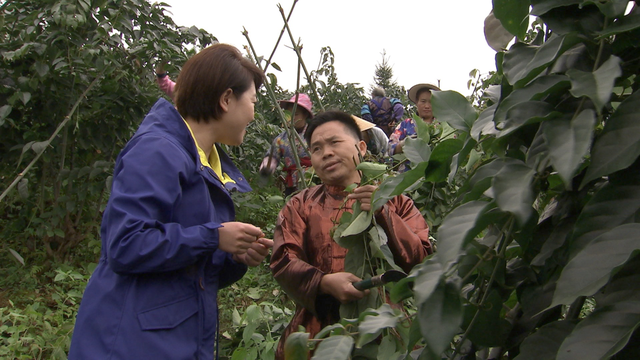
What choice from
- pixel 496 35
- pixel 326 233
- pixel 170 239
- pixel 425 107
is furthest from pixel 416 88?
pixel 496 35

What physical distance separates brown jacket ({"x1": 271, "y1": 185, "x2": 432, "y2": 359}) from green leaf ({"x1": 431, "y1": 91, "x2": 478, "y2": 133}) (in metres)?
0.91

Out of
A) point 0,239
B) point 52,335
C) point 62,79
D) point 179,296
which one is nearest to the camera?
point 179,296

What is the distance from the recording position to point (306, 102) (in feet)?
12.7


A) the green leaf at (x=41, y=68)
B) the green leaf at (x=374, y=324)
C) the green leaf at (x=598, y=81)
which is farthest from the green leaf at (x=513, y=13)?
the green leaf at (x=41, y=68)

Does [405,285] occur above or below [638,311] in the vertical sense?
below

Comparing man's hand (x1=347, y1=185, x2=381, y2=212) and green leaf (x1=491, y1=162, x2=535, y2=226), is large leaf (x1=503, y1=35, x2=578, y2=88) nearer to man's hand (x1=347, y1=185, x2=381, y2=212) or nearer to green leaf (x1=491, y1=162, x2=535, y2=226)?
green leaf (x1=491, y1=162, x2=535, y2=226)

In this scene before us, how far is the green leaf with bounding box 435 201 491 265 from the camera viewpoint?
1.57 feet

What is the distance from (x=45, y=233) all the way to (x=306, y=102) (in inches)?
78.4

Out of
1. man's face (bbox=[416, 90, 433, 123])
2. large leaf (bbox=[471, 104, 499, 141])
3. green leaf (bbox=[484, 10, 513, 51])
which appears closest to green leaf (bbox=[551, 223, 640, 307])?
large leaf (bbox=[471, 104, 499, 141])

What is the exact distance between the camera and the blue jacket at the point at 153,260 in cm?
132

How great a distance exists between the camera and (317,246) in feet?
5.82

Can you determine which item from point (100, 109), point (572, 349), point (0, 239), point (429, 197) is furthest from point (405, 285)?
point (0, 239)

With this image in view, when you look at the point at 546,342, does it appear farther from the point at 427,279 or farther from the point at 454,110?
the point at 454,110

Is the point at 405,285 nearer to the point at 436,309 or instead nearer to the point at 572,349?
the point at 436,309
